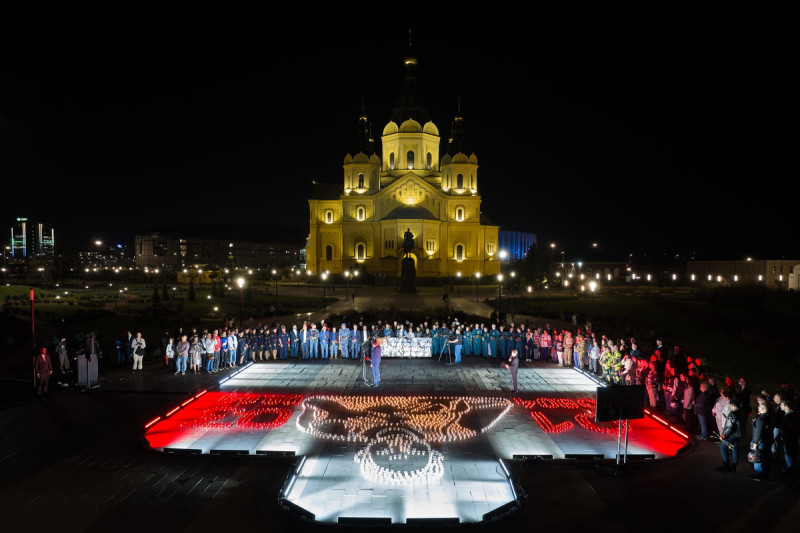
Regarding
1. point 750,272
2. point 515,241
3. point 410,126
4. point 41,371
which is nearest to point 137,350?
point 41,371

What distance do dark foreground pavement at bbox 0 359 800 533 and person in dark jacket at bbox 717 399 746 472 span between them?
0.24m

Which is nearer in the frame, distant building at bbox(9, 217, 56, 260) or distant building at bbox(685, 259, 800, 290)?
distant building at bbox(685, 259, 800, 290)

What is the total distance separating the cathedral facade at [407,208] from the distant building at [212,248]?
65873 millimetres

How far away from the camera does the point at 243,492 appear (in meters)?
8.85

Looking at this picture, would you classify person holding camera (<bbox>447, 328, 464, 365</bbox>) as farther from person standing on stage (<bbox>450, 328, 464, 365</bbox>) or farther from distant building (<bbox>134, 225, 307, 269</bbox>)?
distant building (<bbox>134, 225, 307, 269</bbox>)

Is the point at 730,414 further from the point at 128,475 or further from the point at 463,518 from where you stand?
the point at 128,475

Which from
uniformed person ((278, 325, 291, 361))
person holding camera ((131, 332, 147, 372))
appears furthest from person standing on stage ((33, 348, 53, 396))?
uniformed person ((278, 325, 291, 361))

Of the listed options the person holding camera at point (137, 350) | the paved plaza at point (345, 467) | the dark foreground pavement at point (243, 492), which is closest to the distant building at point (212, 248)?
the person holding camera at point (137, 350)

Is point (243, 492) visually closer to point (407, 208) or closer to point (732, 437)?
point (732, 437)

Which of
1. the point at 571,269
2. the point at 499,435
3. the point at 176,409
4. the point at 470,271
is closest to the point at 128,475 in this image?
the point at 176,409

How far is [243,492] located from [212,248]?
14439 centimetres

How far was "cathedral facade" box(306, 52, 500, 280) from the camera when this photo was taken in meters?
69.4

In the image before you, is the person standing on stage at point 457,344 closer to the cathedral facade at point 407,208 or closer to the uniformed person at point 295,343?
the uniformed person at point 295,343

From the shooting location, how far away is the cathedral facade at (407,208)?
69.4 metres
